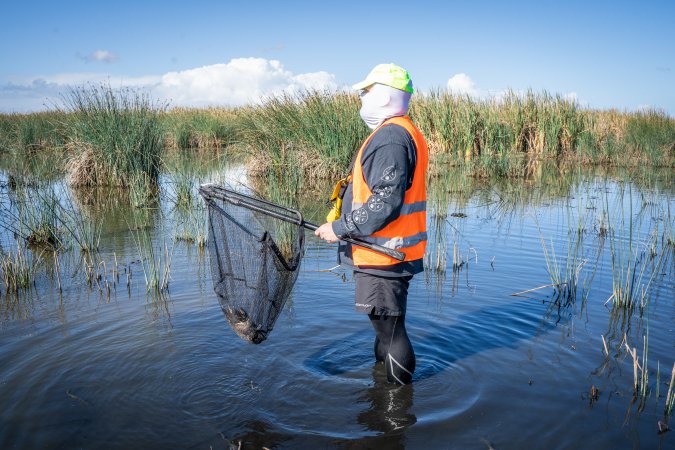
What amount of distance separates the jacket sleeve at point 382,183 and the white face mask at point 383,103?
21cm

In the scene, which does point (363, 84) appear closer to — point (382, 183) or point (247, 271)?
point (382, 183)

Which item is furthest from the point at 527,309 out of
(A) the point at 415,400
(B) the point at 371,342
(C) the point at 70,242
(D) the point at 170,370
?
(C) the point at 70,242

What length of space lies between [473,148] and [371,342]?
48.7 feet

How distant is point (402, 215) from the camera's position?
331cm

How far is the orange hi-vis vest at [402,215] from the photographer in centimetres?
326

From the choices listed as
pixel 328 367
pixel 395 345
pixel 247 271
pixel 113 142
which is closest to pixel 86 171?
pixel 113 142

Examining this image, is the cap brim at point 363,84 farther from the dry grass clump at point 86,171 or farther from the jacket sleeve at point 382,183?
the dry grass clump at point 86,171

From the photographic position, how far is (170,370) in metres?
4.11

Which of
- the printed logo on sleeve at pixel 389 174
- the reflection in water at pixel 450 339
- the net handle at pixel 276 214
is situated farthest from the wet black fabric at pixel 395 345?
the printed logo on sleeve at pixel 389 174

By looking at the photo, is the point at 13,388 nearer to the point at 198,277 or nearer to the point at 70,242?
the point at 198,277

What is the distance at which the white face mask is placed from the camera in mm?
3268

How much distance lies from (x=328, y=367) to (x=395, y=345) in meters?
0.85

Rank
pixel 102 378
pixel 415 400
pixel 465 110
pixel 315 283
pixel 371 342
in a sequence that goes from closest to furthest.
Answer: pixel 415 400 → pixel 102 378 → pixel 371 342 → pixel 315 283 → pixel 465 110

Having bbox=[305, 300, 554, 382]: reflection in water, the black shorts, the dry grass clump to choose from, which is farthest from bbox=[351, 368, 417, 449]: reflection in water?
the dry grass clump
